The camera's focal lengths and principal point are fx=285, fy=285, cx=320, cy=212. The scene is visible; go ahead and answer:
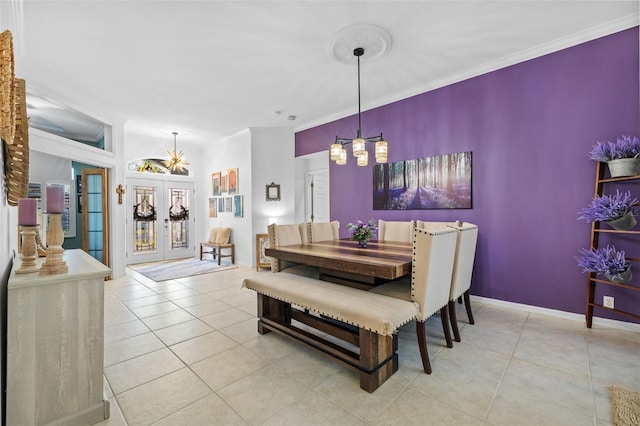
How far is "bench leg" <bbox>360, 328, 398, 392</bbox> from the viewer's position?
6.23 feet

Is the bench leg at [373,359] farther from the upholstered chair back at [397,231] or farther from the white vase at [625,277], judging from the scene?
the white vase at [625,277]

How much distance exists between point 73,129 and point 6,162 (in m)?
5.27

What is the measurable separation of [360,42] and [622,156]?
2670mm

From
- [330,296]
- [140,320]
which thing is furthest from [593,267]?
[140,320]

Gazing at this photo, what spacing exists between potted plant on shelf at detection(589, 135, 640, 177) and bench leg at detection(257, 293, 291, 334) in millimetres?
3285

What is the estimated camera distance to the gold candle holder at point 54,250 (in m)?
1.63

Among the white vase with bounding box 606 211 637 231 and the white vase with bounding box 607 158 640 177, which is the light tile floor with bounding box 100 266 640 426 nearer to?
the white vase with bounding box 606 211 637 231

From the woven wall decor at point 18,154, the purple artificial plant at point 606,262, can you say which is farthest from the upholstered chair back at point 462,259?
the woven wall decor at point 18,154

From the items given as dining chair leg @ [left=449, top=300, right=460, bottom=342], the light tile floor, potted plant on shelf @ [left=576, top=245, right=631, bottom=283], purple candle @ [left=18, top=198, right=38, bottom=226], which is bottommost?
the light tile floor

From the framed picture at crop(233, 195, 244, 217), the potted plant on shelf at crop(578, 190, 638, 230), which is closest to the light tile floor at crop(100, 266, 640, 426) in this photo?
the potted plant on shelf at crop(578, 190, 638, 230)

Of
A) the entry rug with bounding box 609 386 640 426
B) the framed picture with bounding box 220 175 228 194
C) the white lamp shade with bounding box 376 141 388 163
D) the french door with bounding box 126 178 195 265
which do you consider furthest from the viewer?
the framed picture with bounding box 220 175 228 194

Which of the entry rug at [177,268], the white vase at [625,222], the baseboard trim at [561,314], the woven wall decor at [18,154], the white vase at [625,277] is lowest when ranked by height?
the entry rug at [177,268]

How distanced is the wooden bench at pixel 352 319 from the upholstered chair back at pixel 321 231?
0.97 meters

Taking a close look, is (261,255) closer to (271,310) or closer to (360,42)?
(271,310)
